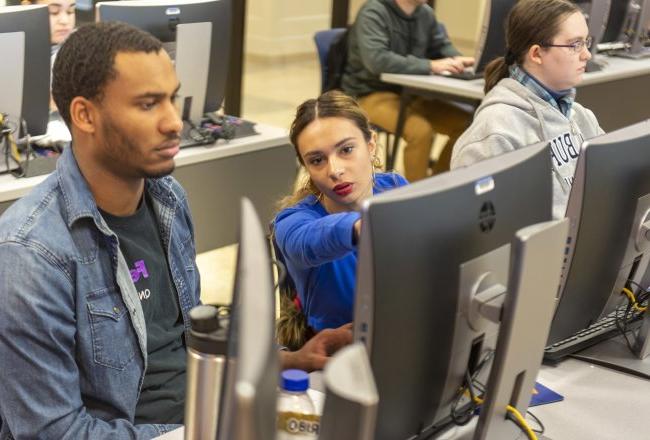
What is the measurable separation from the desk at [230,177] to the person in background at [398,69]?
105cm

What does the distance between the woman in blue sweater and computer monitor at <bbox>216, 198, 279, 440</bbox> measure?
97 centimetres

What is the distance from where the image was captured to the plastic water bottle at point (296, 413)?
109 centimetres

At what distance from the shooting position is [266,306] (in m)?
0.75

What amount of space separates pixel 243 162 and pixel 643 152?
5.82 feet

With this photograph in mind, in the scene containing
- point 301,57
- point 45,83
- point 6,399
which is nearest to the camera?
point 6,399

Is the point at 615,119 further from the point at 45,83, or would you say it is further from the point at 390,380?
the point at 390,380

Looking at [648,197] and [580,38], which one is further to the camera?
[580,38]

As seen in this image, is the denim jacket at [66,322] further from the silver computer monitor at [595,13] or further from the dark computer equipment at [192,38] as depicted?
the silver computer monitor at [595,13]

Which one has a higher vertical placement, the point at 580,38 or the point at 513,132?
the point at 580,38

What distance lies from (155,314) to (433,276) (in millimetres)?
688

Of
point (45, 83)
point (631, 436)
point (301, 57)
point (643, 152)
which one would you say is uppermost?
point (643, 152)

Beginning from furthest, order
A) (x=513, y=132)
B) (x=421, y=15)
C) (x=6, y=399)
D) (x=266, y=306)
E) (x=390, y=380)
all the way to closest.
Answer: (x=421, y=15) < (x=513, y=132) < (x=6, y=399) < (x=390, y=380) < (x=266, y=306)

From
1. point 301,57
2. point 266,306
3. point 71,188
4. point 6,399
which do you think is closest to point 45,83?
point 71,188

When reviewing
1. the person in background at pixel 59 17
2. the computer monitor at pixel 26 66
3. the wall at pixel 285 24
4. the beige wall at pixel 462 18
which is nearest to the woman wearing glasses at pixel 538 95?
the computer monitor at pixel 26 66
